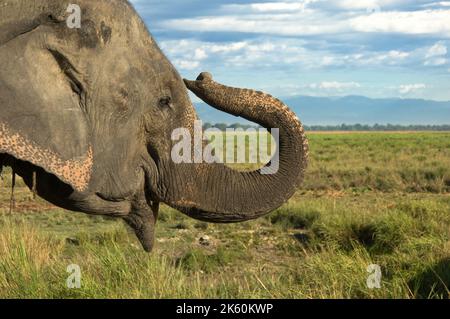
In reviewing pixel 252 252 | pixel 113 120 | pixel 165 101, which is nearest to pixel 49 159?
pixel 113 120

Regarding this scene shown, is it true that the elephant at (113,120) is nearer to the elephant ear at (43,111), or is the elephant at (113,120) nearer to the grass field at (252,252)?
the elephant ear at (43,111)

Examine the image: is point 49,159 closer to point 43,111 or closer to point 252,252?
point 43,111

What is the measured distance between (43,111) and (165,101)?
32.9 inches

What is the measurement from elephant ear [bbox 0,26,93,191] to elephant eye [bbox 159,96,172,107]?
51 cm

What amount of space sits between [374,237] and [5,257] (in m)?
6.53

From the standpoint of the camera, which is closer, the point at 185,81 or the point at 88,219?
the point at 185,81

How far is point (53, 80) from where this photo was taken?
3484 millimetres

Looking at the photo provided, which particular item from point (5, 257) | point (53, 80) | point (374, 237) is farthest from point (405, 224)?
point (53, 80)

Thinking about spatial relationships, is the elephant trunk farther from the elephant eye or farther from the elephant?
the elephant eye

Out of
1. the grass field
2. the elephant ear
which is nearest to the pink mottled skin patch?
the elephant ear

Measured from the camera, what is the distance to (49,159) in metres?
3.48

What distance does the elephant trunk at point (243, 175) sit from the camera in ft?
13.6

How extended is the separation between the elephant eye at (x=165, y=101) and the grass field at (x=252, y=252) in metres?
1.02
